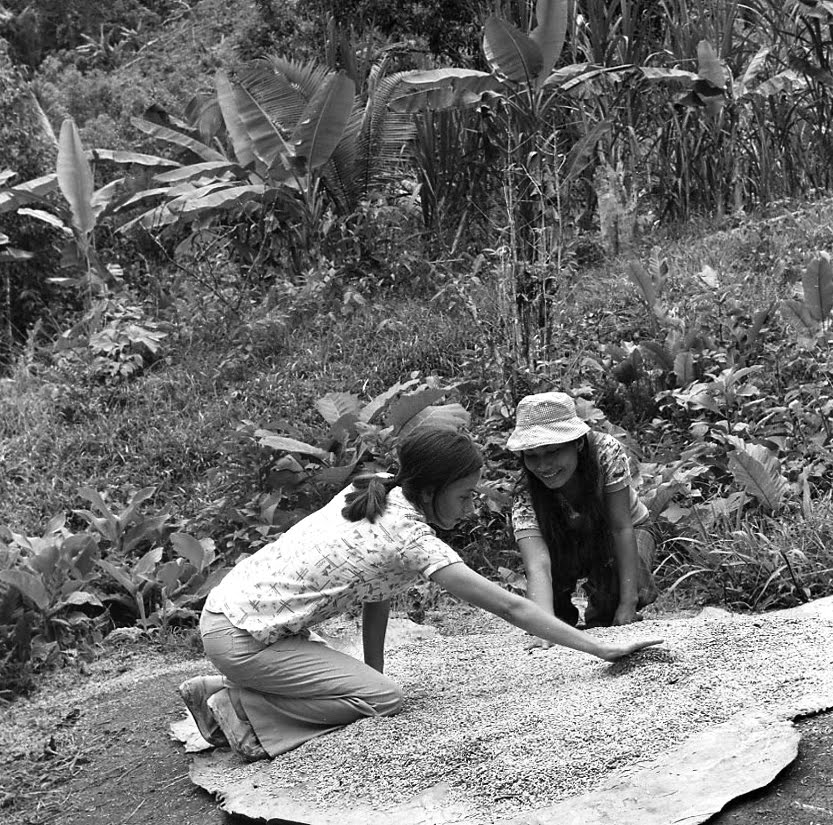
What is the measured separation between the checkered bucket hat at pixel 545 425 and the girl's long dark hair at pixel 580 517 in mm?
142

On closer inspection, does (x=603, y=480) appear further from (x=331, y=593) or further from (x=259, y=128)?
(x=259, y=128)

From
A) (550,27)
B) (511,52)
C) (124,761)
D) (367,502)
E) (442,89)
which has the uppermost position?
(550,27)

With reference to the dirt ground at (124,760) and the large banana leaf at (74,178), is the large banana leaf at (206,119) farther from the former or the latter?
the dirt ground at (124,760)

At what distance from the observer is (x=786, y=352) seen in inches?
242

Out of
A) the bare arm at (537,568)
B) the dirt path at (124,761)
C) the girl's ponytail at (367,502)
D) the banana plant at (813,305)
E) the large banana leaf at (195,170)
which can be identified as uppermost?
the large banana leaf at (195,170)

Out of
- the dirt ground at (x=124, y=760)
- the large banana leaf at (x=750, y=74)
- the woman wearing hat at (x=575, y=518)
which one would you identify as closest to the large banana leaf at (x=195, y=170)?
the large banana leaf at (x=750, y=74)

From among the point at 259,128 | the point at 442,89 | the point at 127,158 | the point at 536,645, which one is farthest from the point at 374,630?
the point at 127,158

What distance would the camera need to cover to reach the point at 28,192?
9203mm

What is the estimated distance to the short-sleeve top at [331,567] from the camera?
10.6 feet

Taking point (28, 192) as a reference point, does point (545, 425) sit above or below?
below

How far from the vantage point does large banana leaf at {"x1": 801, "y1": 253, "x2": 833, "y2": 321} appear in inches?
231

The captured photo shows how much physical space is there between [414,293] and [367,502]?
5654mm

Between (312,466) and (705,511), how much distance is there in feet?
6.95

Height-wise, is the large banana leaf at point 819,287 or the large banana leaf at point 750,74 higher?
the large banana leaf at point 750,74
